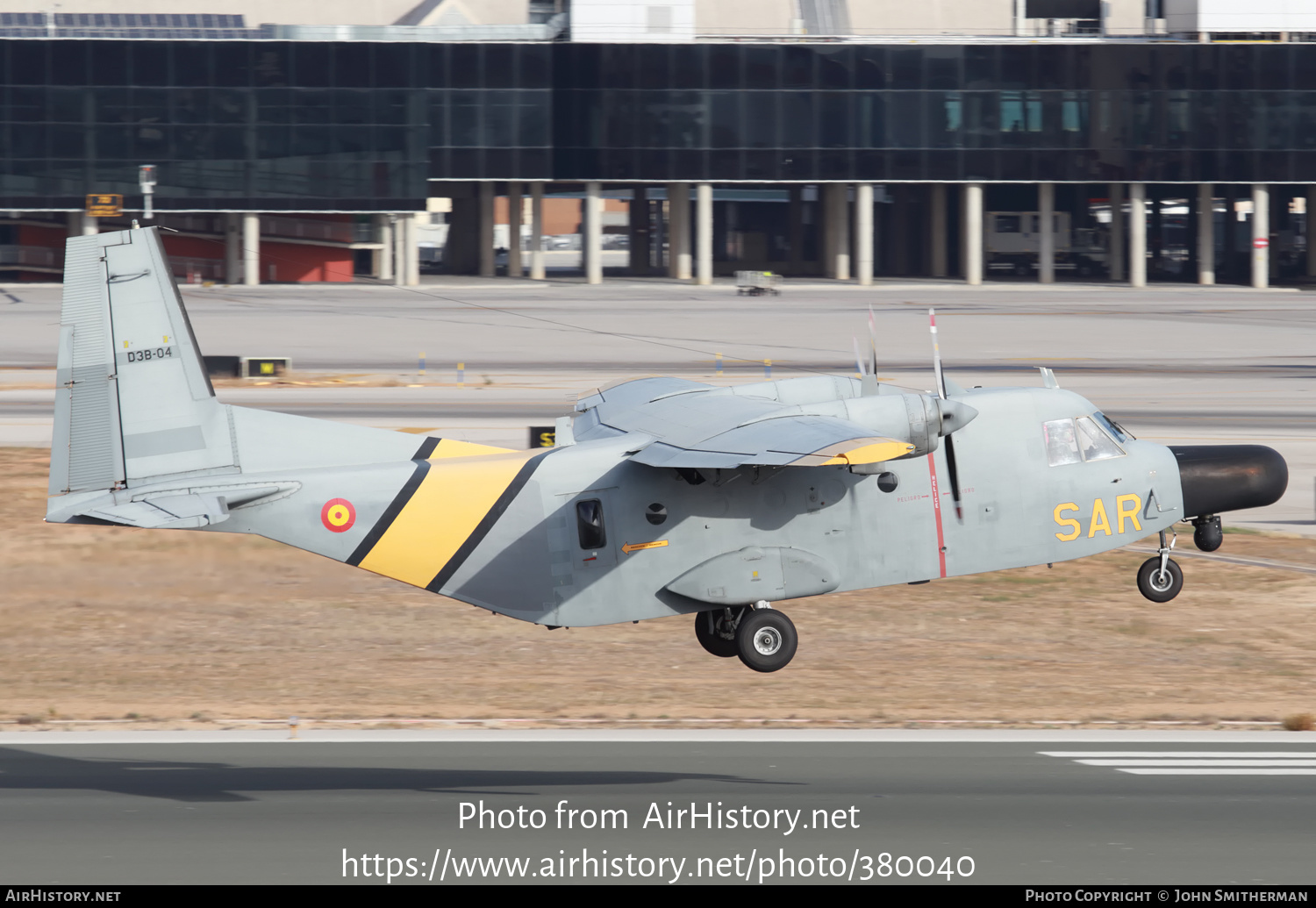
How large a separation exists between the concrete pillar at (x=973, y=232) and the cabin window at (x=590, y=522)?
97.7 meters

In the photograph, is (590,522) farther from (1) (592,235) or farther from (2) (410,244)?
(1) (592,235)

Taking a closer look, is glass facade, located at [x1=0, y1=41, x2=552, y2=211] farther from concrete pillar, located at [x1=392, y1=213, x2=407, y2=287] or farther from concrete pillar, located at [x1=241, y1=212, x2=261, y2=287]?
concrete pillar, located at [x1=392, y1=213, x2=407, y2=287]

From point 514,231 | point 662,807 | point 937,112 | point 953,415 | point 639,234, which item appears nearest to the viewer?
point 953,415

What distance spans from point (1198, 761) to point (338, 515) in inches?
599

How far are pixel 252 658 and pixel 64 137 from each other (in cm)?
8346

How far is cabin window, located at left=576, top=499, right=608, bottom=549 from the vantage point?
2028 centimetres

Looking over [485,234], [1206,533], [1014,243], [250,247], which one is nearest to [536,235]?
[485,234]

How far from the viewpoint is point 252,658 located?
31.1 m

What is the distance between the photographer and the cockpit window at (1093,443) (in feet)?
71.3

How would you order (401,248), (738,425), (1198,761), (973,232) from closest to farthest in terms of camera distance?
(738,425) → (1198,761) → (401,248) → (973,232)

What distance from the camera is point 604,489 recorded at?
20297 mm

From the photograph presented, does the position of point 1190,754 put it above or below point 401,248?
below

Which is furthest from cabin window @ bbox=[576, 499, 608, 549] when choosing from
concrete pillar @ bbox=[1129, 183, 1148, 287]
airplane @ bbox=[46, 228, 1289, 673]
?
concrete pillar @ bbox=[1129, 183, 1148, 287]

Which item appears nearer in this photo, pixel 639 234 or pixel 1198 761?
pixel 1198 761
